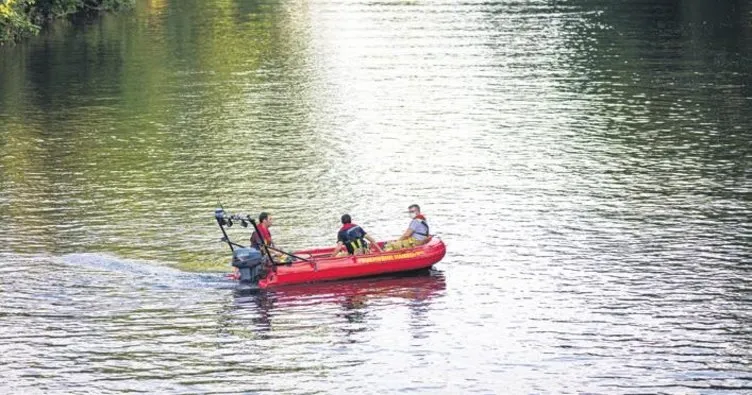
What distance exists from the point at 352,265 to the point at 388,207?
40.2 feet

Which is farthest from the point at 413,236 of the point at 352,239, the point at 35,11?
the point at 35,11

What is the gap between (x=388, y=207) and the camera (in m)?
56.4

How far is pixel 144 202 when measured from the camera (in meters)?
57.0

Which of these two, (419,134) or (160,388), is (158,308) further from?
(419,134)

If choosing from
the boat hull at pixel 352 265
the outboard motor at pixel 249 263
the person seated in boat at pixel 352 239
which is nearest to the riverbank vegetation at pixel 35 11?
the person seated in boat at pixel 352 239

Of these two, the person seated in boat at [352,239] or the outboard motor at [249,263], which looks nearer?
the outboard motor at [249,263]

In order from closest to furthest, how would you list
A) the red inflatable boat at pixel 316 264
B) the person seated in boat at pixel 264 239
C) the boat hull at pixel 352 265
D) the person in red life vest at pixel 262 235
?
the red inflatable boat at pixel 316 264 < the boat hull at pixel 352 265 < the person in red life vest at pixel 262 235 < the person seated in boat at pixel 264 239

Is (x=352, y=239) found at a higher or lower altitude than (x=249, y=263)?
higher

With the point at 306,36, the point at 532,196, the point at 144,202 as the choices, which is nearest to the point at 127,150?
the point at 144,202

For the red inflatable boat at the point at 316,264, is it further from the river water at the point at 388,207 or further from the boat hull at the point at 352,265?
the river water at the point at 388,207

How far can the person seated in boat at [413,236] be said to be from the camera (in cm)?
4600

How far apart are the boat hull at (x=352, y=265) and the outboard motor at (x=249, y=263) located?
301 mm

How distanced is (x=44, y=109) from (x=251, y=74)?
18758mm

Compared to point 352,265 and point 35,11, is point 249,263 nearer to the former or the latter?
point 352,265
